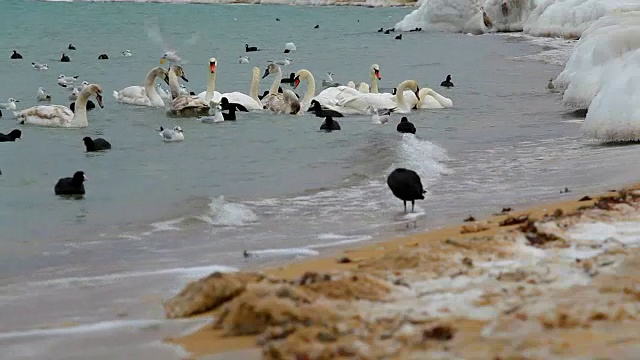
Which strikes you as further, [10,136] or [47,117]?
[47,117]

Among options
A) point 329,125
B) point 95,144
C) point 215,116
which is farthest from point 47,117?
point 329,125

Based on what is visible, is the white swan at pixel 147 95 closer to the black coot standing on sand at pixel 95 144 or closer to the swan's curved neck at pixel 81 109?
the swan's curved neck at pixel 81 109

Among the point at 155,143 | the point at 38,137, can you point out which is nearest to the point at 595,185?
the point at 155,143

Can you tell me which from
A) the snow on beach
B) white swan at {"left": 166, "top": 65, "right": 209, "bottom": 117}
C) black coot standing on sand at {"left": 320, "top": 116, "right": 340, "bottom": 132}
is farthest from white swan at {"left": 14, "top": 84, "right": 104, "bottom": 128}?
the snow on beach

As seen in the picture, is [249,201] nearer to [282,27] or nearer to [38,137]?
[38,137]

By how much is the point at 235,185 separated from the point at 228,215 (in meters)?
2.51

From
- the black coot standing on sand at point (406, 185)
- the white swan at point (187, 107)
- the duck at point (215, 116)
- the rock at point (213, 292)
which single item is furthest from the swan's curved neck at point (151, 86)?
the rock at point (213, 292)

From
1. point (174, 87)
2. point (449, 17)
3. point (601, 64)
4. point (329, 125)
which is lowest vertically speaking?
point (329, 125)

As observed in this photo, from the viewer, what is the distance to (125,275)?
7996 mm

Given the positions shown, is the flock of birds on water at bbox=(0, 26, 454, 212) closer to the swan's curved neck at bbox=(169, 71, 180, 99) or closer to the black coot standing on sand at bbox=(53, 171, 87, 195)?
the swan's curved neck at bbox=(169, 71, 180, 99)

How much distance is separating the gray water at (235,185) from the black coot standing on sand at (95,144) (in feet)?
0.89

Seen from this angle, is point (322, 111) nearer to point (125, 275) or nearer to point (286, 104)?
point (286, 104)

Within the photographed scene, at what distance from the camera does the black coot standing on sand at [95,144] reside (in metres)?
16.8

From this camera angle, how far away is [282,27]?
72.3 meters
